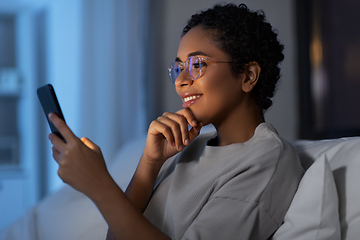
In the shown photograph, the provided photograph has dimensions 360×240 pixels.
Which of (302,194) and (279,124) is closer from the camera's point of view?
(302,194)

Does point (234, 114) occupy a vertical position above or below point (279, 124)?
above

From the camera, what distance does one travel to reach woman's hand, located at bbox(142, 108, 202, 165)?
0.95m

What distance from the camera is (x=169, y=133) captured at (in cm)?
95

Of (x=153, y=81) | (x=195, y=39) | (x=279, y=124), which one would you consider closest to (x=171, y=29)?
(x=153, y=81)

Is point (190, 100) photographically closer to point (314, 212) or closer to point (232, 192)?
point (232, 192)

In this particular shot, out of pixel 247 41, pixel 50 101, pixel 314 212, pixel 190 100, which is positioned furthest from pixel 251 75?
pixel 50 101

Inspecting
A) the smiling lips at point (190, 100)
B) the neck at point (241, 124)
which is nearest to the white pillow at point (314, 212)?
the neck at point (241, 124)

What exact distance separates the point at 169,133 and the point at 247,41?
1.24 ft

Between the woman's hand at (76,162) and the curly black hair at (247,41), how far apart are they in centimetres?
53

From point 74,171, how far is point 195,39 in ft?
1.85

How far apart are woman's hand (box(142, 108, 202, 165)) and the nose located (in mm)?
81

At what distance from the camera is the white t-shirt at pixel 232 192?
0.75 m

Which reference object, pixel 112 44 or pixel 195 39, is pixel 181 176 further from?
pixel 112 44

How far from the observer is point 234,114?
104 cm
